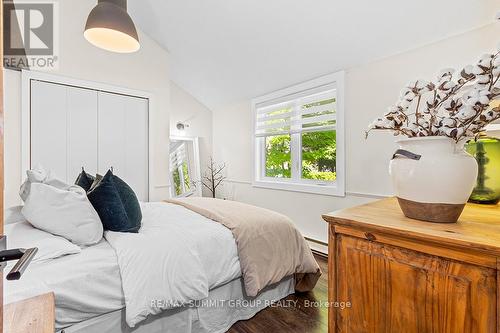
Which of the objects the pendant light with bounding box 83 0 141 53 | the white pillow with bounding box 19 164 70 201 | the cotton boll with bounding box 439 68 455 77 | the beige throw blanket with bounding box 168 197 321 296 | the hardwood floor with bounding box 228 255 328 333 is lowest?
the hardwood floor with bounding box 228 255 328 333

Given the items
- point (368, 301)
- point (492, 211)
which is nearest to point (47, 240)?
point (368, 301)

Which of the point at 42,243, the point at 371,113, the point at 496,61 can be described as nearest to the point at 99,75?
the point at 42,243

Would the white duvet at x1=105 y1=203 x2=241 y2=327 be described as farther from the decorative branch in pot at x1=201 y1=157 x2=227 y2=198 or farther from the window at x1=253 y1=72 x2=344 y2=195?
the decorative branch in pot at x1=201 y1=157 x2=227 y2=198

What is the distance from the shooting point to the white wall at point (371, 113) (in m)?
2.01

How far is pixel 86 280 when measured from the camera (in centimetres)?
119

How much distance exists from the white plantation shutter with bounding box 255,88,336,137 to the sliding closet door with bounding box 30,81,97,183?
2.32 metres

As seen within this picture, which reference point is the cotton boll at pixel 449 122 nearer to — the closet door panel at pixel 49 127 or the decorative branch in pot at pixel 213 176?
the closet door panel at pixel 49 127

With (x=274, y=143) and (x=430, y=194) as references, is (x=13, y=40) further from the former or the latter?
(x=430, y=194)

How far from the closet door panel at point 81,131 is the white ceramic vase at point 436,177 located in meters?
3.25

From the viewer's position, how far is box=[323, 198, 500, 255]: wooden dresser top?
26.5 inches

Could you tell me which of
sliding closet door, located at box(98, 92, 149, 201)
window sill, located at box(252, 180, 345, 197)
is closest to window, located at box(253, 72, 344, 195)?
window sill, located at box(252, 180, 345, 197)

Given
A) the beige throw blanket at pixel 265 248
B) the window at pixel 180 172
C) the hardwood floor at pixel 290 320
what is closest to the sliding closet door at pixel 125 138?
the window at pixel 180 172

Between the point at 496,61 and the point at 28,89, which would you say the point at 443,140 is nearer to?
the point at 496,61

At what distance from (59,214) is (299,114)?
2.87 metres
